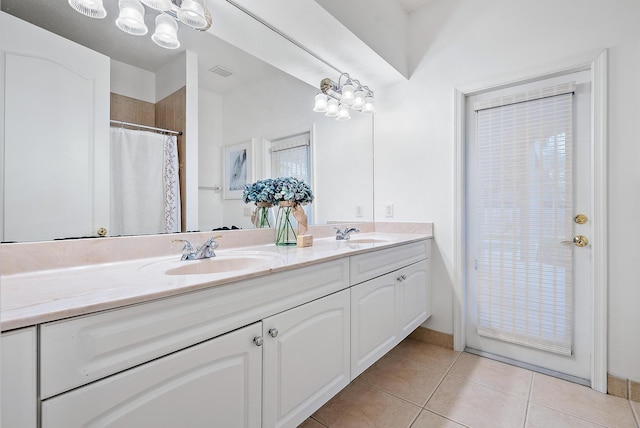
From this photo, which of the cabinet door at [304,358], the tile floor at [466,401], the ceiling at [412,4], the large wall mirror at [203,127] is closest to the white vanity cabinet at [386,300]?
the cabinet door at [304,358]

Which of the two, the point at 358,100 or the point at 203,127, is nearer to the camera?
the point at 203,127

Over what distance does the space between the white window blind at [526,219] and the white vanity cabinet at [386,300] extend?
42 centimetres

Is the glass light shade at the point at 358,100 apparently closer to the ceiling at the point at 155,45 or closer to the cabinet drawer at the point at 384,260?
the ceiling at the point at 155,45

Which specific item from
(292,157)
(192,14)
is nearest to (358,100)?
(292,157)

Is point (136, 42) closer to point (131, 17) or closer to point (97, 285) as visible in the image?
point (131, 17)

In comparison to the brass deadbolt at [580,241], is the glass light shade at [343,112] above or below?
above

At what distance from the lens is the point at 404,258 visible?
6.11 feet

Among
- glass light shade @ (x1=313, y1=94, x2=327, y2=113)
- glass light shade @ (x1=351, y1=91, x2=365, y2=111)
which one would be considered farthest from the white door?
glass light shade @ (x1=351, y1=91, x2=365, y2=111)

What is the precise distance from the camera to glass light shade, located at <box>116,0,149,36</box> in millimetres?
1119

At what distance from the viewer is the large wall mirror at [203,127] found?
0.98 metres

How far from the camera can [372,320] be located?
154 centimetres

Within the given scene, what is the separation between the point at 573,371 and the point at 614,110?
4.83 ft

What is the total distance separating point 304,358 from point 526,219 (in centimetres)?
162

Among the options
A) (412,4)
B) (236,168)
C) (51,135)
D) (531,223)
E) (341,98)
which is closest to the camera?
(51,135)
